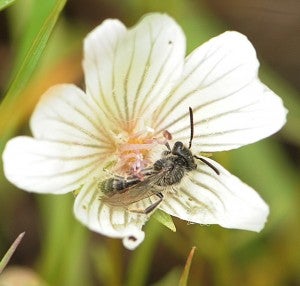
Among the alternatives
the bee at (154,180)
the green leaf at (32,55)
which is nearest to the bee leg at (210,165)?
the bee at (154,180)

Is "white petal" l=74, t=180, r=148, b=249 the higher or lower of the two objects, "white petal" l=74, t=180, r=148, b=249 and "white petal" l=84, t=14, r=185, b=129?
the lower

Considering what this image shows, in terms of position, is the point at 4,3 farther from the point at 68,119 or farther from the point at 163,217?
the point at 163,217

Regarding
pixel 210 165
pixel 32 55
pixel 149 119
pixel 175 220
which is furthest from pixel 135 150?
pixel 175 220

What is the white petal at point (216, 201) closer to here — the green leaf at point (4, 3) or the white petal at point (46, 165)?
the white petal at point (46, 165)

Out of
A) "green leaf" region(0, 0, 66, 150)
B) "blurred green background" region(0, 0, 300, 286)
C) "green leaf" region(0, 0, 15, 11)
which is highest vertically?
"green leaf" region(0, 0, 15, 11)

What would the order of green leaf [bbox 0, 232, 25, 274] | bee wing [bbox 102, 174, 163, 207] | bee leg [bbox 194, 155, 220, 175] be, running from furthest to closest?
bee leg [bbox 194, 155, 220, 175], bee wing [bbox 102, 174, 163, 207], green leaf [bbox 0, 232, 25, 274]

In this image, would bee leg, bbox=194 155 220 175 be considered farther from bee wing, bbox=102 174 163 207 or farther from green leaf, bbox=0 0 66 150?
green leaf, bbox=0 0 66 150

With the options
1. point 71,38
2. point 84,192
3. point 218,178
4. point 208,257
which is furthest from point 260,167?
point 84,192

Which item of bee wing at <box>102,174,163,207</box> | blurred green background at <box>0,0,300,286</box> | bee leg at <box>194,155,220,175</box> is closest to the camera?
bee wing at <box>102,174,163,207</box>

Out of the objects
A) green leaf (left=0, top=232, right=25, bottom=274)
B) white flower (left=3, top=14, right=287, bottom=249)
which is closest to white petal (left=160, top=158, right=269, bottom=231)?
white flower (left=3, top=14, right=287, bottom=249)
